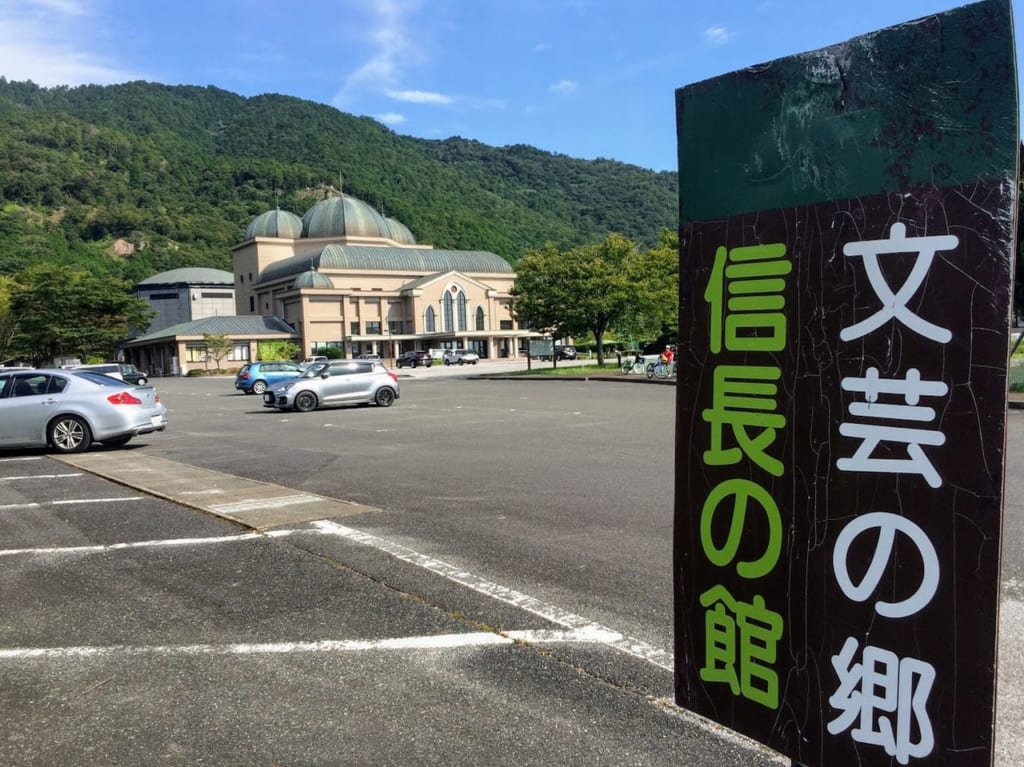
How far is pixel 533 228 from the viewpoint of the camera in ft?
487

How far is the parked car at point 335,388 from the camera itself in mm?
22328

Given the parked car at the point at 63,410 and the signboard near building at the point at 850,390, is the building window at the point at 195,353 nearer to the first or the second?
the parked car at the point at 63,410

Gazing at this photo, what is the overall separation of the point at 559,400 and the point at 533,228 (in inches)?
5066

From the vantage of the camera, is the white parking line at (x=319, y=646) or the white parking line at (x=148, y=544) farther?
the white parking line at (x=148, y=544)

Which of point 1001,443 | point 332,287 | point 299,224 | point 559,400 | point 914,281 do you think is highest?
point 299,224

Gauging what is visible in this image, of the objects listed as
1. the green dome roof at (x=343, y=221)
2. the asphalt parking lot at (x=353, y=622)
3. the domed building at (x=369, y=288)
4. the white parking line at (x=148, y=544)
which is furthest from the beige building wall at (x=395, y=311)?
the white parking line at (x=148, y=544)

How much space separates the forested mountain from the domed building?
29.6 m

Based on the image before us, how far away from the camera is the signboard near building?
163cm

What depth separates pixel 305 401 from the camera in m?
22.6

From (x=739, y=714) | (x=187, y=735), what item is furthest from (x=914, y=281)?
(x=187, y=735)

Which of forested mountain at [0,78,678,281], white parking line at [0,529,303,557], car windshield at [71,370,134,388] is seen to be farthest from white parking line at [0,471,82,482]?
forested mountain at [0,78,678,281]

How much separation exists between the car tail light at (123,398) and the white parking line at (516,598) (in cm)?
794

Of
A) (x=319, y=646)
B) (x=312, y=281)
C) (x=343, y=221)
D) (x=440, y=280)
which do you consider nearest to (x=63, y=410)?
(x=319, y=646)

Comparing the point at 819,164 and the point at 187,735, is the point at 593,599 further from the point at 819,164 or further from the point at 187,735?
the point at 819,164
